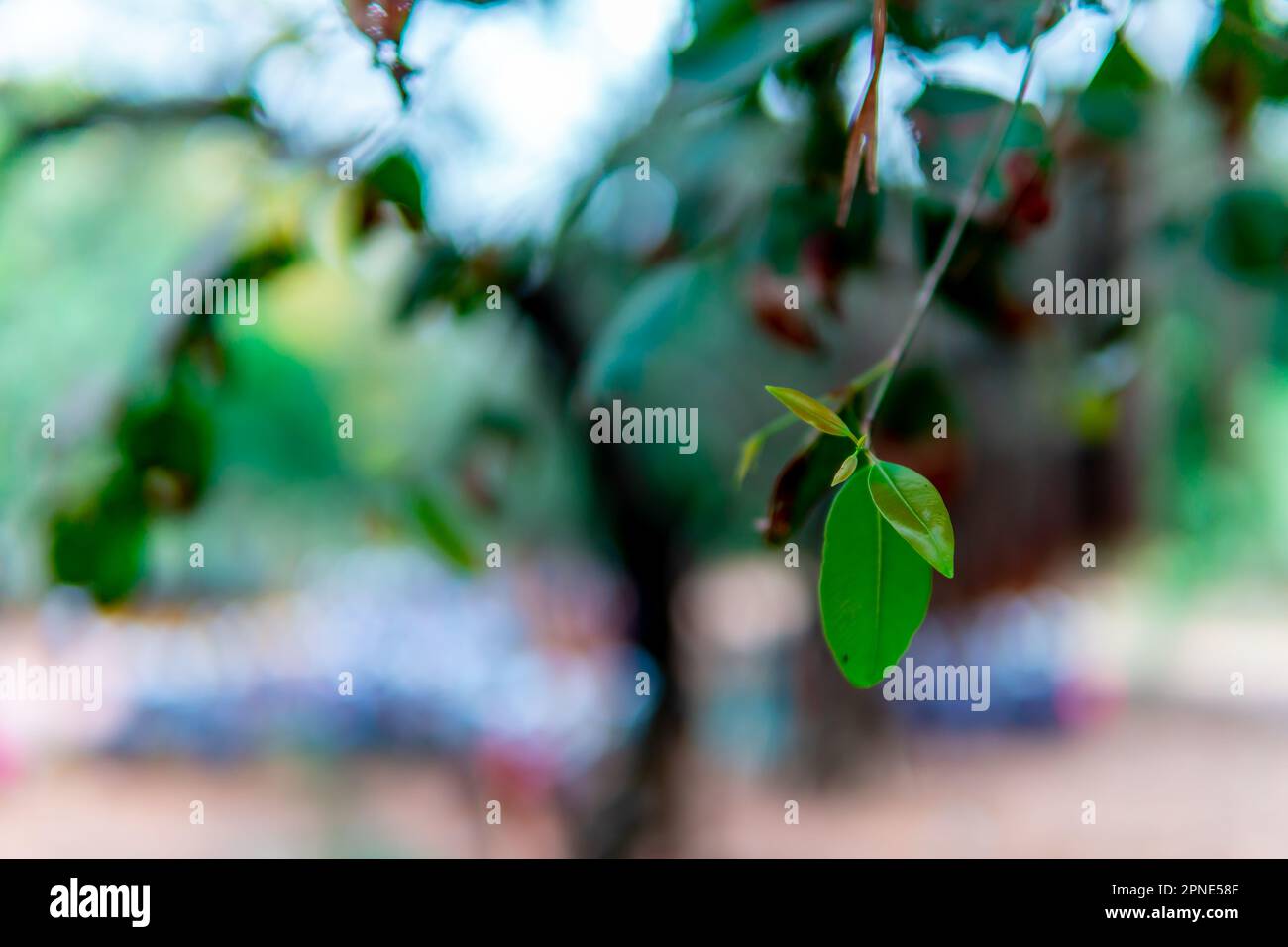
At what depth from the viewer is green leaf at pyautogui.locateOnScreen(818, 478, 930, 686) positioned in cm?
34

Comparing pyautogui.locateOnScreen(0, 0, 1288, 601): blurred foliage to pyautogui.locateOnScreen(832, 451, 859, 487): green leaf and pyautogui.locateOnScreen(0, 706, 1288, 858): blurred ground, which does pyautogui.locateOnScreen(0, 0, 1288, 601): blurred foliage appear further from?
pyautogui.locateOnScreen(0, 706, 1288, 858): blurred ground

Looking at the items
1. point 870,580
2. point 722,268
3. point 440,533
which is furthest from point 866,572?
point 440,533

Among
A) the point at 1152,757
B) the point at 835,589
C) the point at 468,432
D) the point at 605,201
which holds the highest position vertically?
the point at 605,201

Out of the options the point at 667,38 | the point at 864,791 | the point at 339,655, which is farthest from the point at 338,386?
the point at 667,38

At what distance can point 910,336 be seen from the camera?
1.26 feet

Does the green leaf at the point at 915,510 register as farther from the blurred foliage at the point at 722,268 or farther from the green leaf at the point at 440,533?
the green leaf at the point at 440,533

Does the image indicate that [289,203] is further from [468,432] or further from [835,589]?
[835,589]

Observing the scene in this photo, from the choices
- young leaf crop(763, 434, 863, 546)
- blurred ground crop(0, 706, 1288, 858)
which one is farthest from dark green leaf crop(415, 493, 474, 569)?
blurred ground crop(0, 706, 1288, 858)

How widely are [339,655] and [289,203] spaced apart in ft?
12.5

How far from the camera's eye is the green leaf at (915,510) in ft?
1.05

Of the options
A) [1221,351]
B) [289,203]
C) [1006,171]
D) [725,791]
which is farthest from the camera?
[725,791]

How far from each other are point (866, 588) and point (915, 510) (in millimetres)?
38

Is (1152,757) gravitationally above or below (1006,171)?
below

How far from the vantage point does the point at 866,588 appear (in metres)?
0.35
